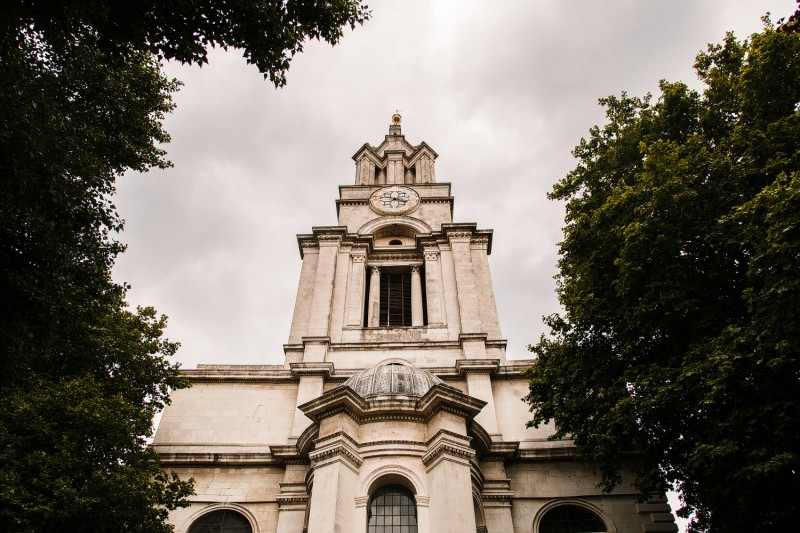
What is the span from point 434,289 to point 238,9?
1571 cm

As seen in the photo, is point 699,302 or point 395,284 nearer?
point 699,302

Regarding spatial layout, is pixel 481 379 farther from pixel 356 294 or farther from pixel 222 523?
pixel 222 523

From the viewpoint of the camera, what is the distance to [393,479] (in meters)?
13.6

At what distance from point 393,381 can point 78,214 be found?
9.15 metres

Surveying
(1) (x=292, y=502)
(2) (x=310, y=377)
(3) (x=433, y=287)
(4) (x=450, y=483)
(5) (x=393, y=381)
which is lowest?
(4) (x=450, y=483)

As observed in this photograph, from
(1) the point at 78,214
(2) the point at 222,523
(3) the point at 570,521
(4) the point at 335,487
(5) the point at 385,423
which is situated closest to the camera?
(1) the point at 78,214

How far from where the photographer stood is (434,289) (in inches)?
923

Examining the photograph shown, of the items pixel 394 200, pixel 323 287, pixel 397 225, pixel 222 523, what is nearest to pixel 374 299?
pixel 323 287

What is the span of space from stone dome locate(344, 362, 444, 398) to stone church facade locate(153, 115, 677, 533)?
0.06 m

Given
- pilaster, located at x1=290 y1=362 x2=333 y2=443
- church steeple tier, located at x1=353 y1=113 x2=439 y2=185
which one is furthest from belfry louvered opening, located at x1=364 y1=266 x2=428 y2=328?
church steeple tier, located at x1=353 y1=113 x2=439 y2=185

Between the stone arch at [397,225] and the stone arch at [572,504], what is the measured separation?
14.3 m

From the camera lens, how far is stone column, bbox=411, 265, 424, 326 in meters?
22.8

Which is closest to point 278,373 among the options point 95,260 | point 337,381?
point 337,381

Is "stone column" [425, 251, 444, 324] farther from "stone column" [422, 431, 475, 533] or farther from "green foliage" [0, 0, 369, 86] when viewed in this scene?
"green foliage" [0, 0, 369, 86]
